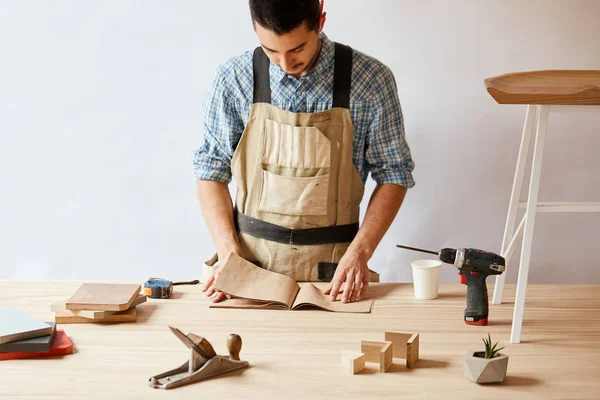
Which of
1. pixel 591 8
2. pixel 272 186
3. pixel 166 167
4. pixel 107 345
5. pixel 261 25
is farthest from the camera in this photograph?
pixel 166 167

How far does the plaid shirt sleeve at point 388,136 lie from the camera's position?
2.57 metres

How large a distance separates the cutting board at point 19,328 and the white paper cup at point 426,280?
108 cm

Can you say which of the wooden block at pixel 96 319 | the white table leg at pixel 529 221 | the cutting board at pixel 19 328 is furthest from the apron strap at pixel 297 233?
the cutting board at pixel 19 328

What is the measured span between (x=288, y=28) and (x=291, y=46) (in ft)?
0.23

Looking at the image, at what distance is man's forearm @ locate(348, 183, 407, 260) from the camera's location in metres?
2.52

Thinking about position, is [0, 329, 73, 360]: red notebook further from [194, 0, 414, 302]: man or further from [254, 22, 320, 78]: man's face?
[254, 22, 320, 78]: man's face

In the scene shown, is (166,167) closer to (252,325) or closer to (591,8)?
(252,325)

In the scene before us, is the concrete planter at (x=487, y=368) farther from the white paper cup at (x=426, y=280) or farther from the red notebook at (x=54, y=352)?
the red notebook at (x=54, y=352)

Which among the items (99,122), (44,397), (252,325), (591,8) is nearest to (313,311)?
(252,325)

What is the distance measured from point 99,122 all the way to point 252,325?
1446 mm

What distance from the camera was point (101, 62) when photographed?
3.16 meters

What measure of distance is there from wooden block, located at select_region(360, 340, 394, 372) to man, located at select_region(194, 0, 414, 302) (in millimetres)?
668

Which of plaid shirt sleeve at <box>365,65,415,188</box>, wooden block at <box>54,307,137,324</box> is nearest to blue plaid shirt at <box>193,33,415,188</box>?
plaid shirt sleeve at <box>365,65,415,188</box>

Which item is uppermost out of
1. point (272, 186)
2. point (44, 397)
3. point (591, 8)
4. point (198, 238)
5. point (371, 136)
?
point (591, 8)
